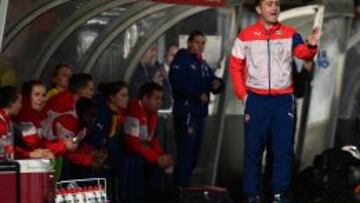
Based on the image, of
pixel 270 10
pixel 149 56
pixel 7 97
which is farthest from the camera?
pixel 149 56

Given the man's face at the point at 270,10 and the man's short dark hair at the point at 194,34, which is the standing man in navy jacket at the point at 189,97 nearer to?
the man's short dark hair at the point at 194,34

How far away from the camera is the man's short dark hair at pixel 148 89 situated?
12.4 metres

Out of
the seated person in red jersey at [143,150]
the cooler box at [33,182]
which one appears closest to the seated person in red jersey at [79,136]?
the seated person in red jersey at [143,150]

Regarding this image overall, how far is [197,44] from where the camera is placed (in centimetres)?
1283

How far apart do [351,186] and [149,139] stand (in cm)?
221

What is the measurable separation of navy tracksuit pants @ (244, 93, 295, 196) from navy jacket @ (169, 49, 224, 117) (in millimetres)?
2833

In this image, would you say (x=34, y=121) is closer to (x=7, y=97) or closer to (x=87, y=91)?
(x=7, y=97)

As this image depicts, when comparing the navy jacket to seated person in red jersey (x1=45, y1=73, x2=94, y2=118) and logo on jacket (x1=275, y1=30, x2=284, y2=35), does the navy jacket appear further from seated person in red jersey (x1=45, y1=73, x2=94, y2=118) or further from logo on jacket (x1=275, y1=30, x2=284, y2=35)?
logo on jacket (x1=275, y1=30, x2=284, y2=35)

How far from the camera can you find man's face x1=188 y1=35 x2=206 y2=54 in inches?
503

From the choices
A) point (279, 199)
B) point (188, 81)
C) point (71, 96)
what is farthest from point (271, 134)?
point (188, 81)

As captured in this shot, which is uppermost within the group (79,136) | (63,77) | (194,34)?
(194,34)

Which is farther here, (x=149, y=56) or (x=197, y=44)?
(x=149, y=56)

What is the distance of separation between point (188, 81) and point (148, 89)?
543mm

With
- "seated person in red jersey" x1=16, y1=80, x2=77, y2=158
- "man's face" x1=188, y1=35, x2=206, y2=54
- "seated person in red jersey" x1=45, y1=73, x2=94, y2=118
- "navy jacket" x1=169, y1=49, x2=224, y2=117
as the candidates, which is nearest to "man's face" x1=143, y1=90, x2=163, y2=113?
"navy jacket" x1=169, y1=49, x2=224, y2=117
